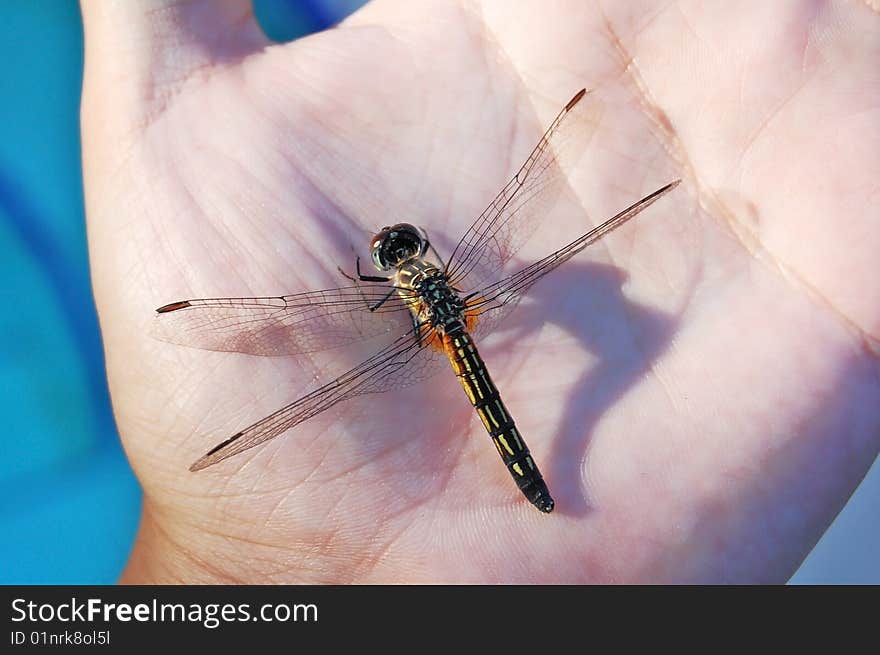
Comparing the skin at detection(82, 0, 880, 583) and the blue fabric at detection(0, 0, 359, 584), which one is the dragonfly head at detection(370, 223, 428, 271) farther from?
the blue fabric at detection(0, 0, 359, 584)

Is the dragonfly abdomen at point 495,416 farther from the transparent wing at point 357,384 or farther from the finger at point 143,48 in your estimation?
the finger at point 143,48

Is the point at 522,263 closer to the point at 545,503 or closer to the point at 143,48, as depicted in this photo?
the point at 545,503

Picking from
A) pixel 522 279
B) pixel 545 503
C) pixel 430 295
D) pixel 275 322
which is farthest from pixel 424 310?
pixel 545 503

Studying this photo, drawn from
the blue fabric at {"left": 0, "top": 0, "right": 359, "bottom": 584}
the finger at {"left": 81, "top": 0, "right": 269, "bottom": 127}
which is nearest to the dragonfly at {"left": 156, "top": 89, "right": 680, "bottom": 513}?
the finger at {"left": 81, "top": 0, "right": 269, "bottom": 127}

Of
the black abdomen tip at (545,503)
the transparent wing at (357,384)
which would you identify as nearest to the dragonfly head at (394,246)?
the transparent wing at (357,384)

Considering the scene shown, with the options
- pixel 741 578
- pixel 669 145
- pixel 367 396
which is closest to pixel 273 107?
pixel 367 396

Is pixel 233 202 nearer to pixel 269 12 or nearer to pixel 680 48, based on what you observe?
pixel 680 48

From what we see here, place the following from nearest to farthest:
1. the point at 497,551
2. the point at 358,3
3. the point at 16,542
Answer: the point at 497,551 → the point at 16,542 → the point at 358,3
